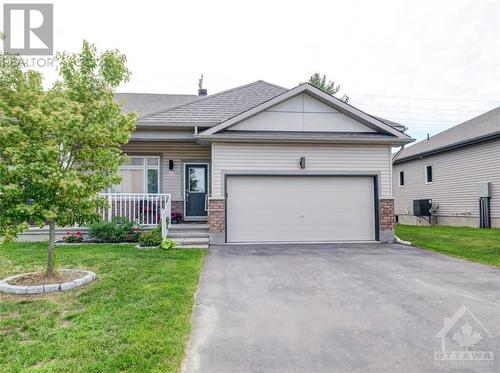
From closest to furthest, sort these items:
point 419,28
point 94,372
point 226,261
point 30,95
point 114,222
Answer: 1. point 94,372
2. point 30,95
3. point 226,261
4. point 114,222
5. point 419,28

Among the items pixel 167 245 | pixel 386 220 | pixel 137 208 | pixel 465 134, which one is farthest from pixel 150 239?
pixel 465 134

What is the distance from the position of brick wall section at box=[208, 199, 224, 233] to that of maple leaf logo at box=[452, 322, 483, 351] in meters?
6.74

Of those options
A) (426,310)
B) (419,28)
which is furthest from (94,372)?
(419,28)

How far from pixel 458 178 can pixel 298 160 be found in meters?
11.0

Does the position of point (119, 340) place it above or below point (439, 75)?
below

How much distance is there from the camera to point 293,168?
9844 mm

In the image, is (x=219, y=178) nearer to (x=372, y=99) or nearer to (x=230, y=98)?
(x=230, y=98)

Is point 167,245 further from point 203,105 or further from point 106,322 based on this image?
point 203,105

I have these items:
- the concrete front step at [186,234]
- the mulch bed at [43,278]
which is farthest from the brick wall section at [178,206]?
the mulch bed at [43,278]

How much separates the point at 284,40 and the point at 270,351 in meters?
16.0

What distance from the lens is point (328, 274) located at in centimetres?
603

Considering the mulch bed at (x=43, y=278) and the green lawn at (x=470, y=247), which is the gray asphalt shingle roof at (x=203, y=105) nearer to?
the green lawn at (x=470, y=247)
